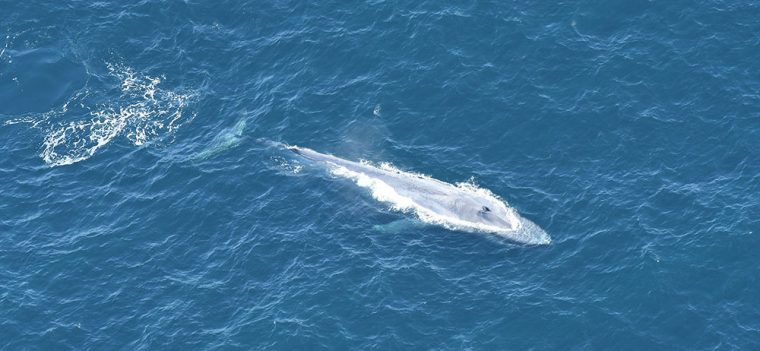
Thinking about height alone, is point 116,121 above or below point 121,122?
below

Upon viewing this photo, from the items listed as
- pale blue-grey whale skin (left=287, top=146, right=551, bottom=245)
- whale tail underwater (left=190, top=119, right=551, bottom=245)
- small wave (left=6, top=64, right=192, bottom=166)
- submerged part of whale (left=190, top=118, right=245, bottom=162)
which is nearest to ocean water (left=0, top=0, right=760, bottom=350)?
submerged part of whale (left=190, top=118, right=245, bottom=162)

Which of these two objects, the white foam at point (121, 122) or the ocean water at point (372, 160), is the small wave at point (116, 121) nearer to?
the white foam at point (121, 122)

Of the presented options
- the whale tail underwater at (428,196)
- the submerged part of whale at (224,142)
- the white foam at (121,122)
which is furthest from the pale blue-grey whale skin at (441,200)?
the white foam at (121,122)

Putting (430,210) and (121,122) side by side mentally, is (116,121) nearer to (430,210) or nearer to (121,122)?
(121,122)

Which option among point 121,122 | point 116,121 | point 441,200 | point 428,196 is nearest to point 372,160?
point 428,196

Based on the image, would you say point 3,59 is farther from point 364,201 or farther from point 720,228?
point 720,228

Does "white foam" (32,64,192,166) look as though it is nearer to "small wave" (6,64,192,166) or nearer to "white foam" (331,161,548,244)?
"small wave" (6,64,192,166)

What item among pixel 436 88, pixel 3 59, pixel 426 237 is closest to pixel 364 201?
pixel 426 237
